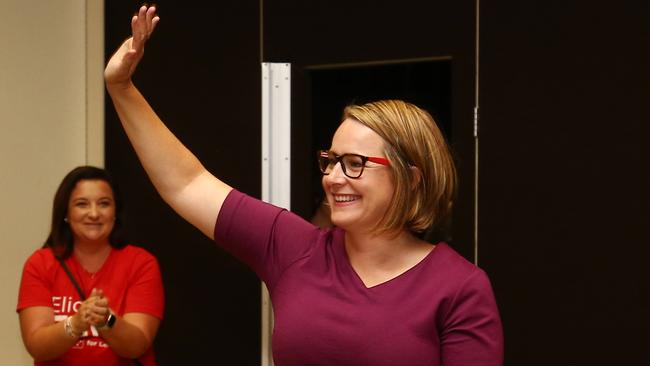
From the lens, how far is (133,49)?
1.54 metres

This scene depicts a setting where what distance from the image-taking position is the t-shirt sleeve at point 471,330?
1.50 metres

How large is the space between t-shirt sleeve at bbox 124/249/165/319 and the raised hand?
48.4 inches

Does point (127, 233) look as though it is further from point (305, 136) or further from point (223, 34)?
point (223, 34)

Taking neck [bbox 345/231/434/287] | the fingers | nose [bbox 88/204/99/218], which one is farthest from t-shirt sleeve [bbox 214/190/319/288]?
nose [bbox 88/204/99/218]

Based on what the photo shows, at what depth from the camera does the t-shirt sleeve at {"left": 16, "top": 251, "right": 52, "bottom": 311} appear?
8.54 ft

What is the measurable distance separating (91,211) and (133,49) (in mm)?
1328

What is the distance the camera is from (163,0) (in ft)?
11.7

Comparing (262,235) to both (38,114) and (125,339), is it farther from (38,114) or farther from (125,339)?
(38,114)

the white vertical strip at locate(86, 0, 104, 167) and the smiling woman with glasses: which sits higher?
the white vertical strip at locate(86, 0, 104, 167)

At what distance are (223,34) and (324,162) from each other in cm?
193

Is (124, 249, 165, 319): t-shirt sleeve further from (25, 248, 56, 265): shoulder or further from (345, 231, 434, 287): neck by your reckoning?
(345, 231, 434, 287): neck

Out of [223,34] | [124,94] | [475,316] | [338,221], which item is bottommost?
[475,316]

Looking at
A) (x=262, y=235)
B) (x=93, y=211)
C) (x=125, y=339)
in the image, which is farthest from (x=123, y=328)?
(x=262, y=235)

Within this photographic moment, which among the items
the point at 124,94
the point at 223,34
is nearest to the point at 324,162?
the point at 124,94
